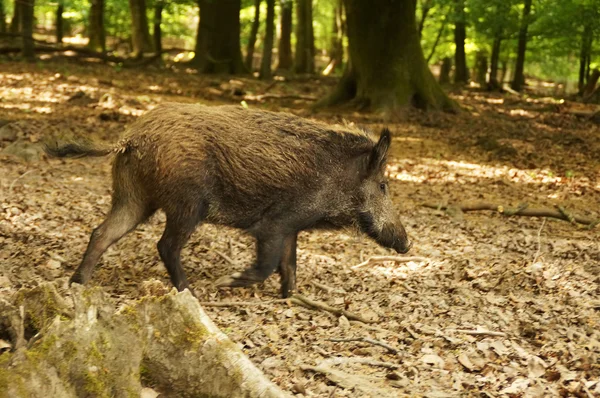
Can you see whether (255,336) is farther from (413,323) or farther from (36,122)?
(36,122)

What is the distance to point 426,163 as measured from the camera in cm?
1297

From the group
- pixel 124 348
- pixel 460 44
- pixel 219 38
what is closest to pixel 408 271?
pixel 124 348

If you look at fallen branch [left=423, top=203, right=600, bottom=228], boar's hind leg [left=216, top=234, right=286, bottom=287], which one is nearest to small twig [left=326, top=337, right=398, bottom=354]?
boar's hind leg [left=216, top=234, right=286, bottom=287]

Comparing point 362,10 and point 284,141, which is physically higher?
point 362,10

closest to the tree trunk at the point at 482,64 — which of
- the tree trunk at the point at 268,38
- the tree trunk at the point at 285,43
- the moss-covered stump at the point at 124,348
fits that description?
the tree trunk at the point at 285,43

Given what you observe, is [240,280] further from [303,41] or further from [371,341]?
[303,41]

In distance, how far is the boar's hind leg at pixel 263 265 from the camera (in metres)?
6.18

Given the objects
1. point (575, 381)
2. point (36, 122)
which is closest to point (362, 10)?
point (36, 122)

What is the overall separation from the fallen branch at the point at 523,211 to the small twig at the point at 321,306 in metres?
4.43

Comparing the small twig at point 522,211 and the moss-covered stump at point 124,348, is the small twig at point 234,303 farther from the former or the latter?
the small twig at point 522,211

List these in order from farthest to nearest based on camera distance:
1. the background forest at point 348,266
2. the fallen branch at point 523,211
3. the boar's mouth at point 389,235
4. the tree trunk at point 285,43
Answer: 1. the tree trunk at point 285,43
2. the fallen branch at point 523,211
3. the boar's mouth at point 389,235
4. the background forest at point 348,266

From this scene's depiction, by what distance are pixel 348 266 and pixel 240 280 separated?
1.60 m

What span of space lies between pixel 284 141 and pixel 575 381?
2.93 m

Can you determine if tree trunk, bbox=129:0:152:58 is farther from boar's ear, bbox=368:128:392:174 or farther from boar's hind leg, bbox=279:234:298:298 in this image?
boar's hind leg, bbox=279:234:298:298
